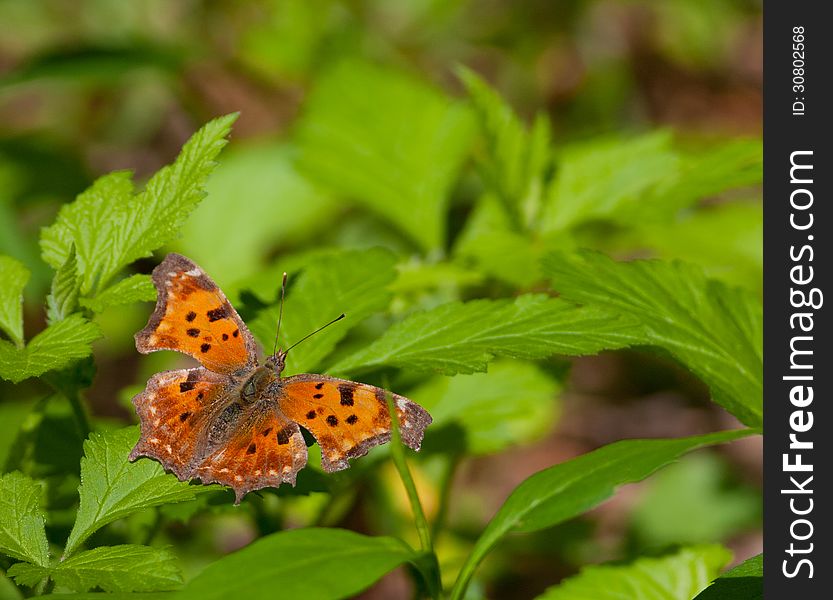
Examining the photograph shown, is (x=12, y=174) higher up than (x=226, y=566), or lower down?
higher up

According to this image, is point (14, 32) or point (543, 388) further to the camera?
point (14, 32)

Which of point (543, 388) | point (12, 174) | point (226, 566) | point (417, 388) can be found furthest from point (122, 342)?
point (226, 566)

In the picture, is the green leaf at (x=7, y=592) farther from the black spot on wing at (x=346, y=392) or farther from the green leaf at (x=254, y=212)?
the green leaf at (x=254, y=212)

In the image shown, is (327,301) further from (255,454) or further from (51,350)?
(51,350)

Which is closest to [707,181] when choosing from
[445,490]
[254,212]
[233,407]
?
[445,490]

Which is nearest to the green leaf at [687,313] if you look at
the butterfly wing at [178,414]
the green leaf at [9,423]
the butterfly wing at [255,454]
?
the butterfly wing at [255,454]

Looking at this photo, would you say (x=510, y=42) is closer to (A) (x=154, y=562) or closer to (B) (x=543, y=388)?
(B) (x=543, y=388)

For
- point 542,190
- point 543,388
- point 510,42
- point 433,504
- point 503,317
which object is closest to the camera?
point 503,317
